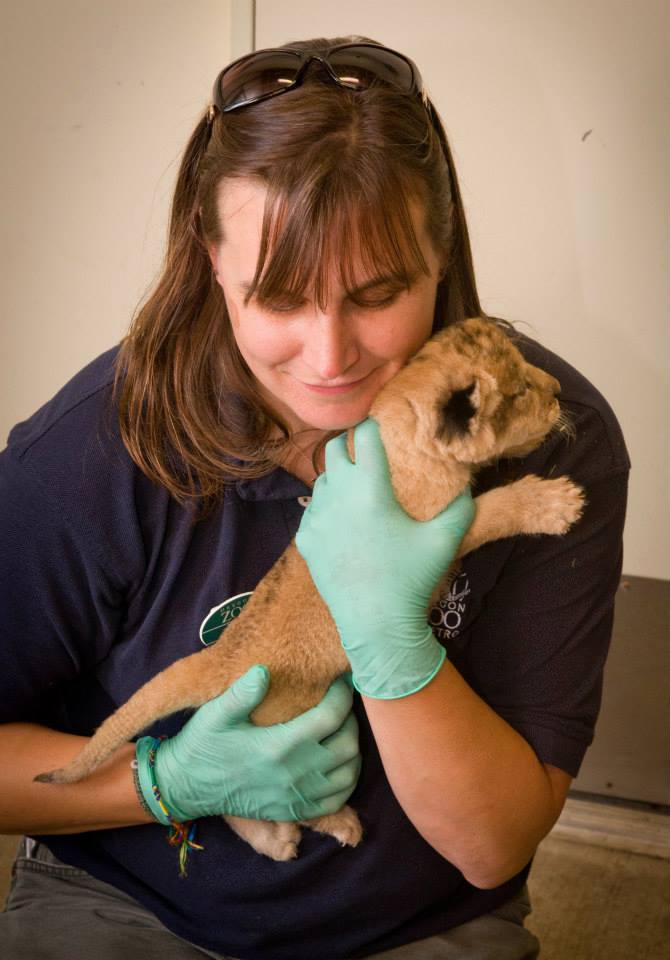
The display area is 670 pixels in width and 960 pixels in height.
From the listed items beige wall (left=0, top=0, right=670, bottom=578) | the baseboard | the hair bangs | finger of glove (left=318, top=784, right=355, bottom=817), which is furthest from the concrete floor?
the hair bangs

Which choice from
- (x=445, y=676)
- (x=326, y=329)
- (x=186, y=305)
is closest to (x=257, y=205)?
(x=326, y=329)

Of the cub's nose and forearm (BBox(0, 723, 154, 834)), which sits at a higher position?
the cub's nose

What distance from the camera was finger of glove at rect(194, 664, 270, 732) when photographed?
4.33ft

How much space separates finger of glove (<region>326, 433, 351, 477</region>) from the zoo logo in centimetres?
27

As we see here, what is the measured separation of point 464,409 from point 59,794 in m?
0.84

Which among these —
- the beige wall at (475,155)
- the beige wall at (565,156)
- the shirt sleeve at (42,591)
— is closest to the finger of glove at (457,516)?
the shirt sleeve at (42,591)

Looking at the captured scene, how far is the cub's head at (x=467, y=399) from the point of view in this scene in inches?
52.9

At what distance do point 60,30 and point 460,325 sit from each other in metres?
1.61

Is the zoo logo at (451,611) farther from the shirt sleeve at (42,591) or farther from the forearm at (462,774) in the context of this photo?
the shirt sleeve at (42,591)

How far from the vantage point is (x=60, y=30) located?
2412mm

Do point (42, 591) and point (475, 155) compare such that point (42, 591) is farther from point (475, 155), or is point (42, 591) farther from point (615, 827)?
point (615, 827)

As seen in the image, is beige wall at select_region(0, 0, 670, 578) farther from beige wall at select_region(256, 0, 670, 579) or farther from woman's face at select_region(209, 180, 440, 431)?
woman's face at select_region(209, 180, 440, 431)

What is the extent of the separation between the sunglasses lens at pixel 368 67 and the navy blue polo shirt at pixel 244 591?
22.0 inches

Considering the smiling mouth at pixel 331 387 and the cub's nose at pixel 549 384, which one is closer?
the smiling mouth at pixel 331 387
